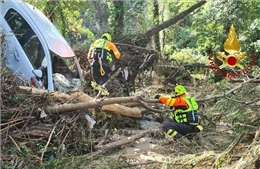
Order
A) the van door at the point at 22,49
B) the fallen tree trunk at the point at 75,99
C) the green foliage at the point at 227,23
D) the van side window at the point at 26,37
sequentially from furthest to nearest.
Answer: the green foliage at the point at 227,23 < the van side window at the point at 26,37 < the van door at the point at 22,49 < the fallen tree trunk at the point at 75,99

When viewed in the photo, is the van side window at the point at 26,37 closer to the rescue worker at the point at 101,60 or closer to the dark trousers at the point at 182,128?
the rescue worker at the point at 101,60

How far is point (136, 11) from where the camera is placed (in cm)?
2009

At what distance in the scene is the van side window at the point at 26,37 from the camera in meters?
6.66

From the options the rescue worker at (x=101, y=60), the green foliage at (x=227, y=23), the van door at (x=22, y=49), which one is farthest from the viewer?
the green foliage at (x=227, y=23)

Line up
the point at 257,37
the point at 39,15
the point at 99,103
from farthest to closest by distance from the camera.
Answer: the point at 257,37 < the point at 39,15 < the point at 99,103

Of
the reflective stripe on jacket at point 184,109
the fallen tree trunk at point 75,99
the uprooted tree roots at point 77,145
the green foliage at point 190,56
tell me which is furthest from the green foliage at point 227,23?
the fallen tree trunk at point 75,99

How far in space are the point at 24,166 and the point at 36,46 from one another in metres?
2.55

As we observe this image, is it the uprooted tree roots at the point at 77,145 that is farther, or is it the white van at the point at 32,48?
the white van at the point at 32,48

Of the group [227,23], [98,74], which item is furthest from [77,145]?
[227,23]

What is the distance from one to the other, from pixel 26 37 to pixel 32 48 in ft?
0.82

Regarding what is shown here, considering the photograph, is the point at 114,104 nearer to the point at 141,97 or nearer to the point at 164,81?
the point at 141,97

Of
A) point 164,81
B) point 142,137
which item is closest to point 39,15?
point 142,137

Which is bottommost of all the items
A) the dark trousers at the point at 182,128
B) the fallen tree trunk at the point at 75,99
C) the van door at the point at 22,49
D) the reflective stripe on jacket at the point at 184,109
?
the dark trousers at the point at 182,128

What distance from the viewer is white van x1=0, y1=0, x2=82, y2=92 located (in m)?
6.49
